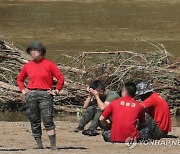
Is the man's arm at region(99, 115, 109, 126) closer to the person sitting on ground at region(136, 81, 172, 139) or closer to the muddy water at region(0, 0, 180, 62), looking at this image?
the person sitting on ground at region(136, 81, 172, 139)

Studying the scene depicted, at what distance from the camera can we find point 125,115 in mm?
10008

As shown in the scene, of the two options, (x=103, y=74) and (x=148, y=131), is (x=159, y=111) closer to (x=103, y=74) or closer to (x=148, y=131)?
(x=148, y=131)

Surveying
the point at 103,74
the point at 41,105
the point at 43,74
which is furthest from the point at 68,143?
the point at 103,74

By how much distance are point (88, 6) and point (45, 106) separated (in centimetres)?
3115

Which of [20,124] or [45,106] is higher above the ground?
[45,106]

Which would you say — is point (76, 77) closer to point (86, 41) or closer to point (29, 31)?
point (86, 41)

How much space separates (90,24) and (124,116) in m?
23.1

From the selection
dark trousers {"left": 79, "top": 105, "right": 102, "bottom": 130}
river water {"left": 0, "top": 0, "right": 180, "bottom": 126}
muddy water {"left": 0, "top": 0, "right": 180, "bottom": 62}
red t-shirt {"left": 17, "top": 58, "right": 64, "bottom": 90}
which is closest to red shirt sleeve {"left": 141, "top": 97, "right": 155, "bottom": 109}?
dark trousers {"left": 79, "top": 105, "right": 102, "bottom": 130}

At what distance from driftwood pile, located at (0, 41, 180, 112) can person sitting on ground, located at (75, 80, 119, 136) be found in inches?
134

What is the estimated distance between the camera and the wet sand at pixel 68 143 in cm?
948

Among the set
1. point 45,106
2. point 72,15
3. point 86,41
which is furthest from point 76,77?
point 72,15

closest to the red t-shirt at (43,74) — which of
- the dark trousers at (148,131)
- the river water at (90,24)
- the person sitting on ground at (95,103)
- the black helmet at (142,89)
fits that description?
the dark trousers at (148,131)

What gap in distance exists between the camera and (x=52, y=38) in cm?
2903

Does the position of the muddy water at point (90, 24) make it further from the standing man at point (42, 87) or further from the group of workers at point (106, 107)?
the standing man at point (42, 87)
